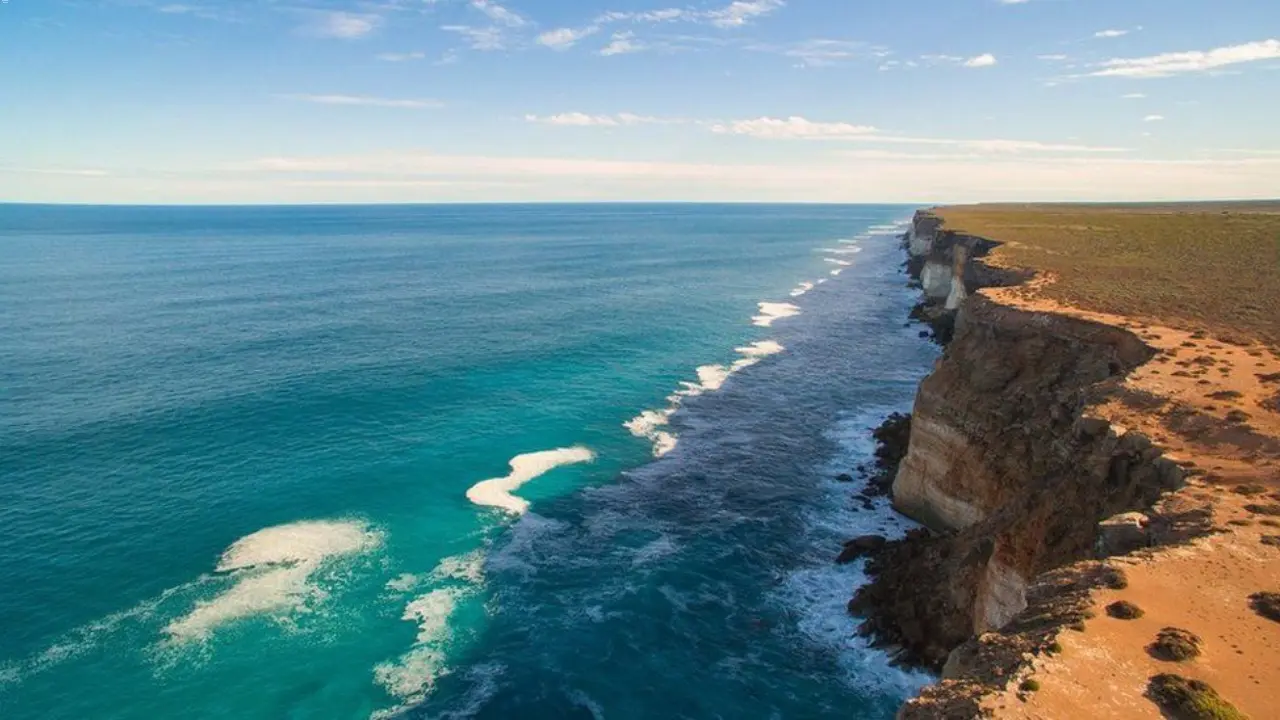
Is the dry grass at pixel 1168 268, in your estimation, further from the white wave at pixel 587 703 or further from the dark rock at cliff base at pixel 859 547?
the white wave at pixel 587 703

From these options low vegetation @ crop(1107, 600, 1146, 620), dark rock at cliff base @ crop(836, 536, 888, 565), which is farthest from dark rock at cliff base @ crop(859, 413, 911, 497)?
low vegetation @ crop(1107, 600, 1146, 620)

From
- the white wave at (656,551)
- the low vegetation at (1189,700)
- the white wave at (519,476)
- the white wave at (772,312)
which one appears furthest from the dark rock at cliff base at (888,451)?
the white wave at (772,312)

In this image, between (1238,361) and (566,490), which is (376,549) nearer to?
(566,490)

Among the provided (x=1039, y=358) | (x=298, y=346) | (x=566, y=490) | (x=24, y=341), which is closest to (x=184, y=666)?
(x=566, y=490)

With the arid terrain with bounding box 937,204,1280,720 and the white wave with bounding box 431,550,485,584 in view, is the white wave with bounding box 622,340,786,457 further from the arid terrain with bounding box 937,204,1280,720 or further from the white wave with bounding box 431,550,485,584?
the arid terrain with bounding box 937,204,1280,720

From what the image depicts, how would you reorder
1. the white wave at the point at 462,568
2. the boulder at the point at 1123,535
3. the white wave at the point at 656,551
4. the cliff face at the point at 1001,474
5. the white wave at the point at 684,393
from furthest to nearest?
the white wave at the point at 684,393 < the white wave at the point at 656,551 < the white wave at the point at 462,568 < the cliff face at the point at 1001,474 < the boulder at the point at 1123,535
